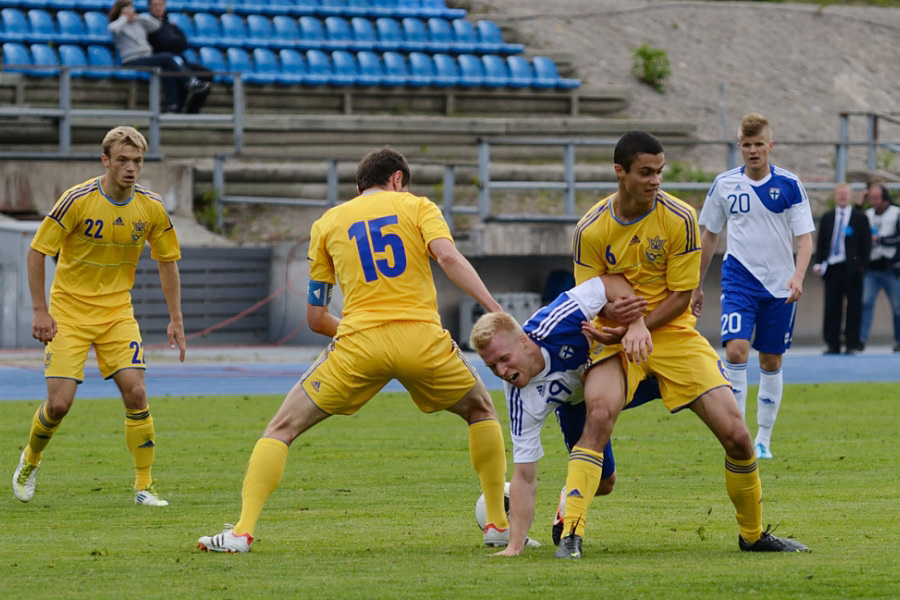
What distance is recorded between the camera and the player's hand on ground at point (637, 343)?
6.05 metres

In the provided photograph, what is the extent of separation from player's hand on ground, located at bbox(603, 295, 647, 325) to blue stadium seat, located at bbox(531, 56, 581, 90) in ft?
68.3

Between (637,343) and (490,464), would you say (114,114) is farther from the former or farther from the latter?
(637,343)

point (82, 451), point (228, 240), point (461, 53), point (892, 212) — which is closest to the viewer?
point (82, 451)

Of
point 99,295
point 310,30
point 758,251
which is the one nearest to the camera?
point 99,295

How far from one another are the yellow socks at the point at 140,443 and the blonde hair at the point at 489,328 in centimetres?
290

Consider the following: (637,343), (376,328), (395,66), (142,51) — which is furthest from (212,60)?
(637,343)

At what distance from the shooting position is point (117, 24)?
22703 millimetres

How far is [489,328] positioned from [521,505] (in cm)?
83

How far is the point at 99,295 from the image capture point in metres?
8.28

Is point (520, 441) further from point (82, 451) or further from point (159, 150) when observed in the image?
point (159, 150)

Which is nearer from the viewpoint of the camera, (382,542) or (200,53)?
(382,542)

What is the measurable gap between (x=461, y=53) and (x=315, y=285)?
2142 cm

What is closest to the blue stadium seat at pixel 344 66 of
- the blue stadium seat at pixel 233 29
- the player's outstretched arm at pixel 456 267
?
the blue stadium seat at pixel 233 29

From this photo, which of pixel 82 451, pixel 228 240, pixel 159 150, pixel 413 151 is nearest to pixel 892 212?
pixel 413 151
